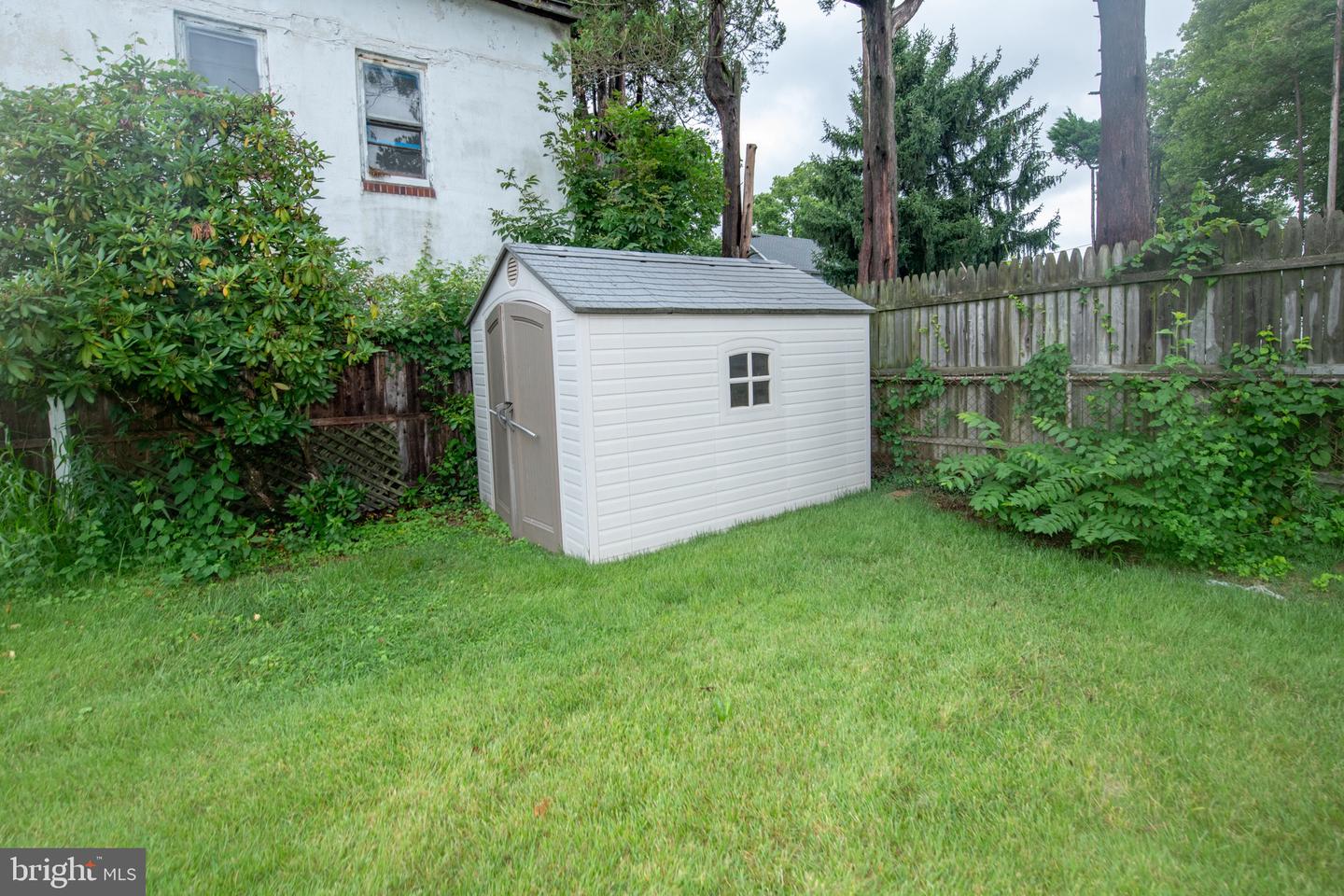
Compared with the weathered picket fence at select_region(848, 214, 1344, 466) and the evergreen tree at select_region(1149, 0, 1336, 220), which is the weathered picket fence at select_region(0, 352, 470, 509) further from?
the evergreen tree at select_region(1149, 0, 1336, 220)

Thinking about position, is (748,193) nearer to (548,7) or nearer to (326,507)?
(548,7)

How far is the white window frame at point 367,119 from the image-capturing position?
9148 mm

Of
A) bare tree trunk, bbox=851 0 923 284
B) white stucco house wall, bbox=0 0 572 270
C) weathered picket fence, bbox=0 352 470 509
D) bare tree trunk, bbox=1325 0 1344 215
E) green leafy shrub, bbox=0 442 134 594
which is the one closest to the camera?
green leafy shrub, bbox=0 442 134 594

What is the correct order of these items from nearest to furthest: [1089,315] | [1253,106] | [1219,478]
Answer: [1219,478], [1089,315], [1253,106]

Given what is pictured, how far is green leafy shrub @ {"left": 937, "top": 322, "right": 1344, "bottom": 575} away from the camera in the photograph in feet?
15.8

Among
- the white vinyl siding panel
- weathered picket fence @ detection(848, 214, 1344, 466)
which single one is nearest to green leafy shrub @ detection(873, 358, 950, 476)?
weathered picket fence @ detection(848, 214, 1344, 466)

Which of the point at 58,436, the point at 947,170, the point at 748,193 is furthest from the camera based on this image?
the point at 947,170

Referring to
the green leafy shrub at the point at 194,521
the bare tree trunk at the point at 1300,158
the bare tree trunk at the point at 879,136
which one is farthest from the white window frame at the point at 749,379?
the bare tree trunk at the point at 1300,158

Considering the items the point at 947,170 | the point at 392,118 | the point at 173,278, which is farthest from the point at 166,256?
the point at 947,170

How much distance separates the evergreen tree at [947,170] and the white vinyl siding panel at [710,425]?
11418mm

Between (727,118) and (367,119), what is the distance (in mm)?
5712

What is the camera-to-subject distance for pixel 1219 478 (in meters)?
4.83

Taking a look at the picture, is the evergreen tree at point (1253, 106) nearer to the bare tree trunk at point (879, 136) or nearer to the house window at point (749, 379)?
the bare tree trunk at point (879, 136)

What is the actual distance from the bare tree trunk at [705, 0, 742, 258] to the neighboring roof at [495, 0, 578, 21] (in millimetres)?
2229
